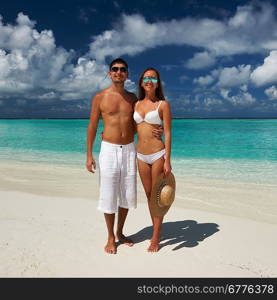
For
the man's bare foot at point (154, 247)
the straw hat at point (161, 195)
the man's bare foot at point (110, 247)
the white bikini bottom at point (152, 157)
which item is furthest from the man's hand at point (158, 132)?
the man's bare foot at point (110, 247)

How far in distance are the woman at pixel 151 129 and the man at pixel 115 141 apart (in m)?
0.12

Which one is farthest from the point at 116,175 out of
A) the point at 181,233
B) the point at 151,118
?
the point at 181,233

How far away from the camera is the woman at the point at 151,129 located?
410 cm

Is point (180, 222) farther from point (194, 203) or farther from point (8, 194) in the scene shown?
point (8, 194)

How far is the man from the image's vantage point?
4195mm

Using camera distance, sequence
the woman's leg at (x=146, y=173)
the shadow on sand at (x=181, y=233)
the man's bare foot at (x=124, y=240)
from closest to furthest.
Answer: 1. the woman's leg at (x=146, y=173)
2. the man's bare foot at (x=124, y=240)
3. the shadow on sand at (x=181, y=233)

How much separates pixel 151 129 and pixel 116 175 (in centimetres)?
82

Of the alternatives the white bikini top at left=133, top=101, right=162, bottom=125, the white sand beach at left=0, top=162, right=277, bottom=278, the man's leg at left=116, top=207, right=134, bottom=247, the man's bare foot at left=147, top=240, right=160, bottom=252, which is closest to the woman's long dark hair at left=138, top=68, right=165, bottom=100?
the white bikini top at left=133, top=101, right=162, bottom=125

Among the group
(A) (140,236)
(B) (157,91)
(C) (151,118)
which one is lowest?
(A) (140,236)

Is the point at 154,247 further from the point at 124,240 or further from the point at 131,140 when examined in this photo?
the point at 131,140

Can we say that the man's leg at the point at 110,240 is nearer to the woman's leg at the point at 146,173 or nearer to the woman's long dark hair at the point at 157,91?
the woman's leg at the point at 146,173

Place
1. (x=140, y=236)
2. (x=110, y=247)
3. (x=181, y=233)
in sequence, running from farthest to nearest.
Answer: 1. (x=181, y=233)
2. (x=140, y=236)
3. (x=110, y=247)

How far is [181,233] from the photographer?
5.07 m
